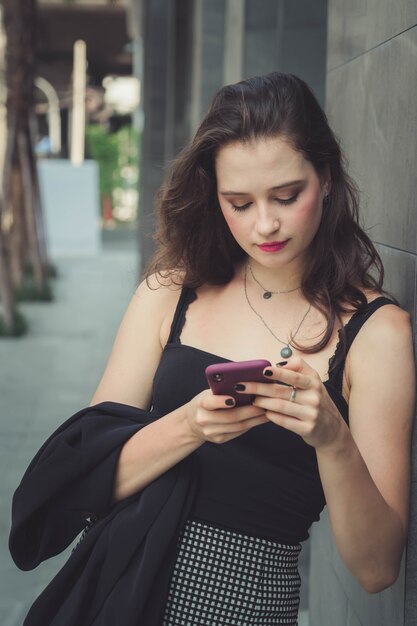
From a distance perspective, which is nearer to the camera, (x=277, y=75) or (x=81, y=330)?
(x=277, y=75)

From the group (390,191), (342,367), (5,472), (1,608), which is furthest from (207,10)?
(342,367)

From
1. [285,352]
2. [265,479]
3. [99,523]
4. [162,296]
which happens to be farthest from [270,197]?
[99,523]

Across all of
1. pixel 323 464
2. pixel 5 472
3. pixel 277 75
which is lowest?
pixel 5 472

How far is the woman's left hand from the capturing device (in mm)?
1896

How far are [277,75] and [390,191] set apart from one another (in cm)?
44

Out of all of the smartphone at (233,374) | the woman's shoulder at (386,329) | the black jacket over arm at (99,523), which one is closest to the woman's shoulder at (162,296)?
the black jacket over arm at (99,523)

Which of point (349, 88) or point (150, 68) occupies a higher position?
point (349, 88)

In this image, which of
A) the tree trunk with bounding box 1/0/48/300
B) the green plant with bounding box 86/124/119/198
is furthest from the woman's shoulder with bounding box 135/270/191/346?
the green plant with bounding box 86/124/119/198

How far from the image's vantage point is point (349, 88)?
3.14 metres

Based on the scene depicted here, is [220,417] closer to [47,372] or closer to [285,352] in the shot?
[285,352]

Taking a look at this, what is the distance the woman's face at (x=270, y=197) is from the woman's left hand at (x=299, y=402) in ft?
1.37

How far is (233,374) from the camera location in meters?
1.91

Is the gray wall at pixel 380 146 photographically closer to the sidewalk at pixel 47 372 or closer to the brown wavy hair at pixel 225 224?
the brown wavy hair at pixel 225 224

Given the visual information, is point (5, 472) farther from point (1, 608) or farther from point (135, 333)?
point (135, 333)
